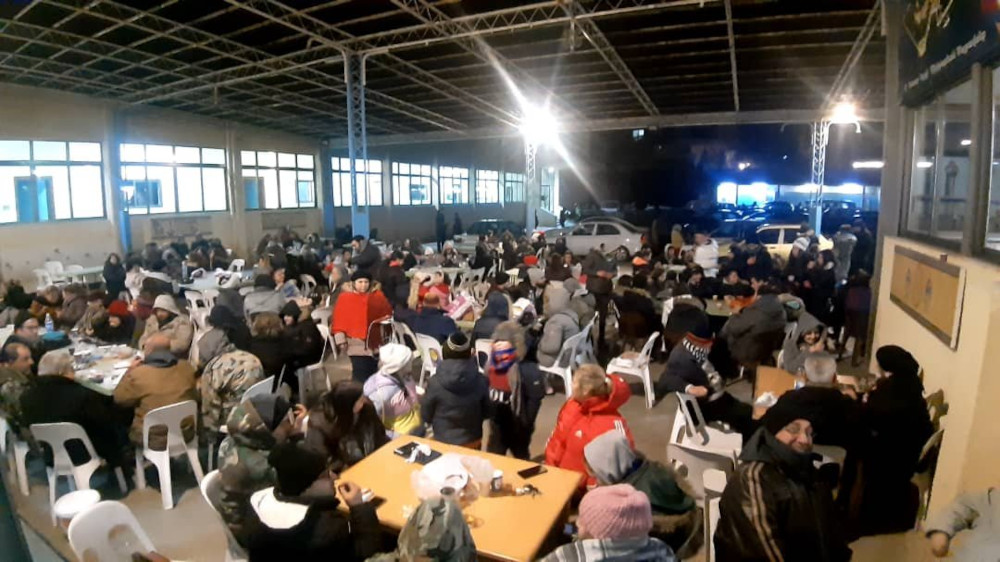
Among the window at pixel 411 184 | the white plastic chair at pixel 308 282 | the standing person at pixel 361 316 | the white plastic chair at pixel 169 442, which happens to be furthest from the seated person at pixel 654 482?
the window at pixel 411 184

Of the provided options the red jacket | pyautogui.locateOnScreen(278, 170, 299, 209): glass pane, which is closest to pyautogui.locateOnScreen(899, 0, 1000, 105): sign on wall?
the red jacket

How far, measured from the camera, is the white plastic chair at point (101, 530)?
7.96 feet

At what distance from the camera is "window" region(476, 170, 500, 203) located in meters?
31.2

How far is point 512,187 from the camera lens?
3572 centimetres

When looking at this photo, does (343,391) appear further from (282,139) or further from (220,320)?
(282,139)

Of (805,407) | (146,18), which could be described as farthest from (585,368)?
(146,18)

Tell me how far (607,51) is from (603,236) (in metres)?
6.67

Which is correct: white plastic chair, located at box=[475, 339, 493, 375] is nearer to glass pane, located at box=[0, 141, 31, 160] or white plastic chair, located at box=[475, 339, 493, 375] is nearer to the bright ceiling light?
the bright ceiling light

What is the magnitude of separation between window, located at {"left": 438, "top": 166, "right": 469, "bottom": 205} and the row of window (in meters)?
2.10

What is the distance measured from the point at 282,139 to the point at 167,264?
9887 millimetres

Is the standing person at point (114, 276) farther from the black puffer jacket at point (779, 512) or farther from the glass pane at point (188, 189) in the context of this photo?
the black puffer jacket at point (779, 512)

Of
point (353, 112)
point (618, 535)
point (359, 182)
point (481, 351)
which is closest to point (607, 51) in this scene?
point (353, 112)

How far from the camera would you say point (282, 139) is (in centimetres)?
1975

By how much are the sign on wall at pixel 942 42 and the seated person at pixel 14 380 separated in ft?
22.2
